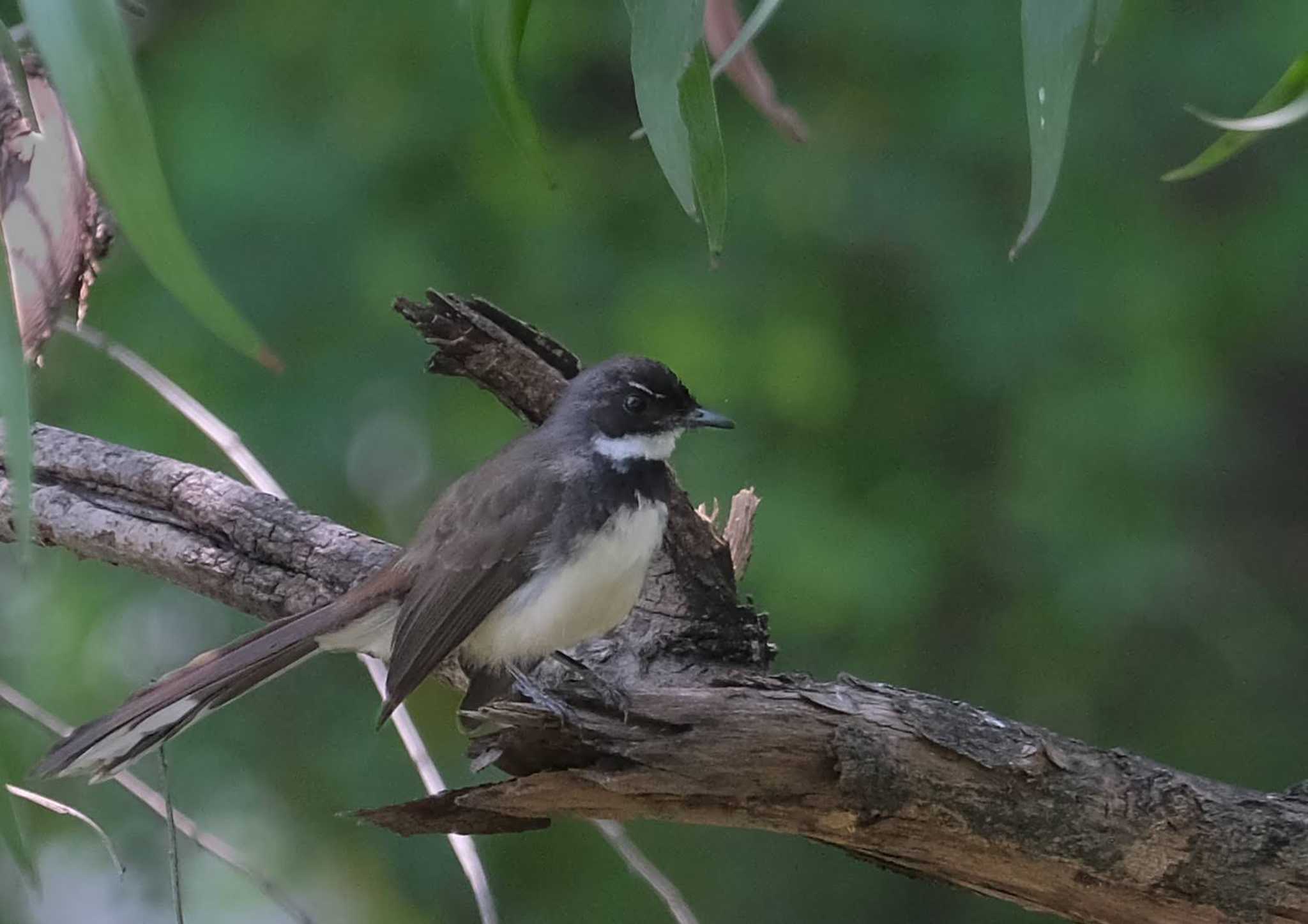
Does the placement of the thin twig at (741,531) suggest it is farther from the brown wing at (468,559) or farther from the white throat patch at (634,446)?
the brown wing at (468,559)

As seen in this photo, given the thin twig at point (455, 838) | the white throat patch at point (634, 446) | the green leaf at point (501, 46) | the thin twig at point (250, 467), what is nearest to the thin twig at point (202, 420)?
the thin twig at point (250, 467)

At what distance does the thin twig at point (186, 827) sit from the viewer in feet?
9.48

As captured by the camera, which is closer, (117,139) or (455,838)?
(117,139)

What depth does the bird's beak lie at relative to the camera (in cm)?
375

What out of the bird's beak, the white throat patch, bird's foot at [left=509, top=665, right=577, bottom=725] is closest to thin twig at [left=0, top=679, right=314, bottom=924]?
bird's foot at [left=509, top=665, right=577, bottom=725]

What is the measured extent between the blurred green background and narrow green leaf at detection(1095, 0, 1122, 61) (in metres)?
3.33

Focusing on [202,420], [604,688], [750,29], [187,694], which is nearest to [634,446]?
[604,688]

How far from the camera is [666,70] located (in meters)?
2.00

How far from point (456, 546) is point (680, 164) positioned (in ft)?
5.50

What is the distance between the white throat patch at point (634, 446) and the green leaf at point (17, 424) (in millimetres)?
1963

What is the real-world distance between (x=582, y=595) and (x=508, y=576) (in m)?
0.23

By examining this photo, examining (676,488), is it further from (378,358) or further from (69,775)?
(378,358)

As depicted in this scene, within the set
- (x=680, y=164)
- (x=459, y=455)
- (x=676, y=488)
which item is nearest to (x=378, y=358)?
(x=459, y=455)

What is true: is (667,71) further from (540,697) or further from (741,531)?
(741,531)
